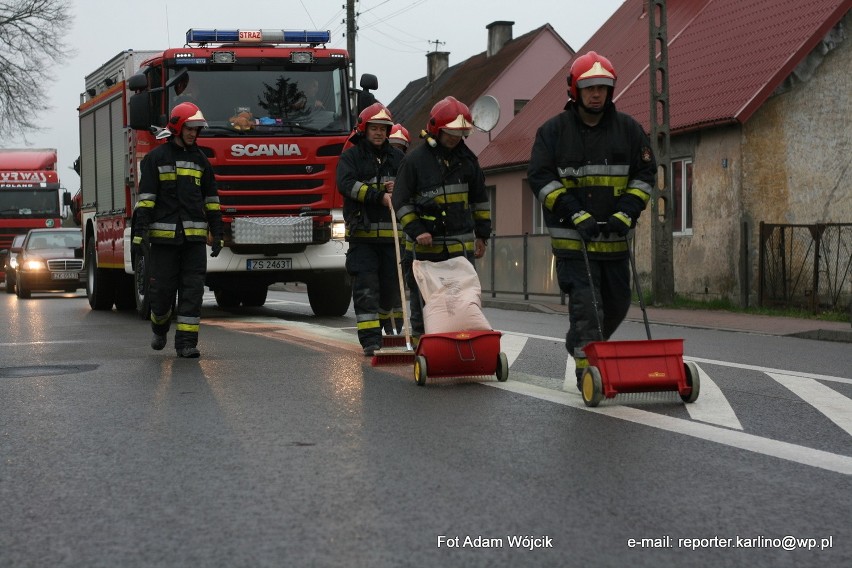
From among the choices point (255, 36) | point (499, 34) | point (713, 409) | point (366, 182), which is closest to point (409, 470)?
point (713, 409)

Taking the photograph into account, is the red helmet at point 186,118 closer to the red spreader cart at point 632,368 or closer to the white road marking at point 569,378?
the white road marking at point 569,378

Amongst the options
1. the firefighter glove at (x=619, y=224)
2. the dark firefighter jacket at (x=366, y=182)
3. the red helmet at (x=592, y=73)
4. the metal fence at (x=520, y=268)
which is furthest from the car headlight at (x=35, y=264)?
the firefighter glove at (x=619, y=224)

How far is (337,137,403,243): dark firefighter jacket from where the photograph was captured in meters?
10.8

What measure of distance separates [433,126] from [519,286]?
601 inches

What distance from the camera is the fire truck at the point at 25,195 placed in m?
37.0

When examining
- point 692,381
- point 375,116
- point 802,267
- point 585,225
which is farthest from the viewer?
point 802,267

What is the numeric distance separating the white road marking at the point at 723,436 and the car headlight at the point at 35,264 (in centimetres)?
2189

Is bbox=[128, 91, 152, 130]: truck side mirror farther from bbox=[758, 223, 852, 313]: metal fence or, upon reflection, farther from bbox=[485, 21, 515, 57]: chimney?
bbox=[485, 21, 515, 57]: chimney

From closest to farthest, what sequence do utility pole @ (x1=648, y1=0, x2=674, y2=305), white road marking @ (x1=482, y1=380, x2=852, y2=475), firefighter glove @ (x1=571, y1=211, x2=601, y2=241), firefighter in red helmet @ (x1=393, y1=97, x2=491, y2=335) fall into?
white road marking @ (x1=482, y1=380, x2=852, y2=475) → firefighter glove @ (x1=571, y1=211, x2=601, y2=241) → firefighter in red helmet @ (x1=393, y1=97, x2=491, y2=335) → utility pole @ (x1=648, y1=0, x2=674, y2=305)

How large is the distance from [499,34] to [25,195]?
1924 centimetres

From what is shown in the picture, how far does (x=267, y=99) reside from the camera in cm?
1561

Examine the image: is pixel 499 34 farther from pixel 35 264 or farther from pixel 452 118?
pixel 452 118

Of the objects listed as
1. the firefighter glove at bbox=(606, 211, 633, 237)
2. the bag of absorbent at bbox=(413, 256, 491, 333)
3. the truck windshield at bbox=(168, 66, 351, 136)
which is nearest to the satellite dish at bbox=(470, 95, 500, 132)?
the truck windshield at bbox=(168, 66, 351, 136)

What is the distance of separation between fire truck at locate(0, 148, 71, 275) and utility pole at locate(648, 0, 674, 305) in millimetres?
21065
